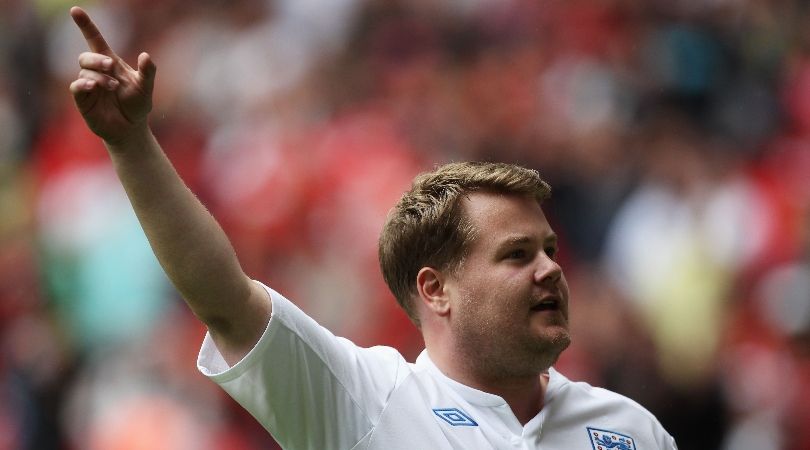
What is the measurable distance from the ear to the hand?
2.79 ft

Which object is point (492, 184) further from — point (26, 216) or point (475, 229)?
point (26, 216)

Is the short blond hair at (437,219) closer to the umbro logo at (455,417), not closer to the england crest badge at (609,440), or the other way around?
the umbro logo at (455,417)

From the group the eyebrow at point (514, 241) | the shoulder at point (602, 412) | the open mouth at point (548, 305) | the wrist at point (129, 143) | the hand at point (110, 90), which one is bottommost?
the shoulder at point (602, 412)

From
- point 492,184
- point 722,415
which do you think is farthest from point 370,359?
point 722,415

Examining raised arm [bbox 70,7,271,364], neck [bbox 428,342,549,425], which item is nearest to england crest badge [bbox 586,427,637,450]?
neck [bbox 428,342,549,425]

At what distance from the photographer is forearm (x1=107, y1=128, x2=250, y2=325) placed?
2.25 meters

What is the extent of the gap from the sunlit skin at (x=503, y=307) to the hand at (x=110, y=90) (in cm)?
87

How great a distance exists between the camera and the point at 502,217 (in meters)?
2.82

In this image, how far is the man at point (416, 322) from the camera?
7.41ft

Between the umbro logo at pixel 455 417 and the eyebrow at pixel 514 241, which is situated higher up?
the eyebrow at pixel 514 241

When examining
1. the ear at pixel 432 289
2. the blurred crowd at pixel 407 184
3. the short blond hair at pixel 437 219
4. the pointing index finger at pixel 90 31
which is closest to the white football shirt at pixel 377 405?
the ear at pixel 432 289

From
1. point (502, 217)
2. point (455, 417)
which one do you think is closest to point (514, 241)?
point (502, 217)

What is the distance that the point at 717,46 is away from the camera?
Result: 18.9ft

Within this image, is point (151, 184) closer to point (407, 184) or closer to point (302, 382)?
point (302, 382)
